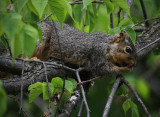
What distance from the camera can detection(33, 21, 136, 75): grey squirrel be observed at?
12.9 feet

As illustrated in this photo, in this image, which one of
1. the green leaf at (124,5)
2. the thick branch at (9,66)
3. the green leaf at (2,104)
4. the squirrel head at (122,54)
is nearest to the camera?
the green leaf at (2,104)

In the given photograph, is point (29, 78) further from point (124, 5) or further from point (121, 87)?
point (124, 5)

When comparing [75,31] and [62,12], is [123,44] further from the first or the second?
[62,12]

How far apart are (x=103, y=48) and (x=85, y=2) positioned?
62.5 inches

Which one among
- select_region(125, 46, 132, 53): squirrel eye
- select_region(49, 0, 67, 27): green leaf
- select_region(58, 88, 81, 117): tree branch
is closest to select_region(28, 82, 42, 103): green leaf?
select_region(58, 88, 81, 117): tree branch

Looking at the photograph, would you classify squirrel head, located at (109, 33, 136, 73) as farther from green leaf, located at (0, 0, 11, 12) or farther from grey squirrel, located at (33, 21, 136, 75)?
green leaf, located at (0, 0, 11, 12)

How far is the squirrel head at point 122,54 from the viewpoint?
3.85 m

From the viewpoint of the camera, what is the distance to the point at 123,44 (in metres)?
4.05

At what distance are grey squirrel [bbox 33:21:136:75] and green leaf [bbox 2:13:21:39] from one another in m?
1.97

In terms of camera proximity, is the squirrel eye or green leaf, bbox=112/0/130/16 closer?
green leaf, bbox=112/0/130/16

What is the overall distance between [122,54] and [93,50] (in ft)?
1.51

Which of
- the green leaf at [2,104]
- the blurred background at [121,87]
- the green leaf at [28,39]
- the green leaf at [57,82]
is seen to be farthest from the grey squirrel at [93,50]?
the green leaf at [2,104]

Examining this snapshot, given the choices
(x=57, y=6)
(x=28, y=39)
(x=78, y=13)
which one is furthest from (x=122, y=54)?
(x=28, y=39)

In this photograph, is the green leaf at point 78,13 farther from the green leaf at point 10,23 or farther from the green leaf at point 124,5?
the green leaf at point 10,23
